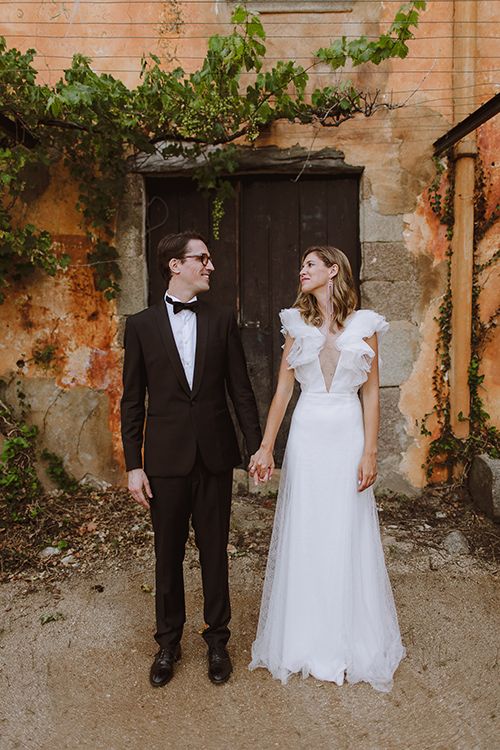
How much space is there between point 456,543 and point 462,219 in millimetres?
2320

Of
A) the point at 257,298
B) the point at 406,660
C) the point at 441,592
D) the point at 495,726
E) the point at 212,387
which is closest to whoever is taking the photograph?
the point at 495,726

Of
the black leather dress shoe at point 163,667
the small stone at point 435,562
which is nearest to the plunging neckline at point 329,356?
the black leather dress shoe at point 163,667

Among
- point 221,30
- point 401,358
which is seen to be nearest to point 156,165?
point 221,30

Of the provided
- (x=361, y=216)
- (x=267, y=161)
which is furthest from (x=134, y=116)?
(x=361, y=216)

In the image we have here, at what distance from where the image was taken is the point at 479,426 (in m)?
4.35

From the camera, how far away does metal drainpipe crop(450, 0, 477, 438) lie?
13.5 ft

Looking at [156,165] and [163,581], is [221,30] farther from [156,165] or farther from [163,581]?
[163,581]

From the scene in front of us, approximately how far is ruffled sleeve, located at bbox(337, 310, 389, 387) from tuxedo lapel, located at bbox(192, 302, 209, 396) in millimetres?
580

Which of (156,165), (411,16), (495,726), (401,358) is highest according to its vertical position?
(411,16)

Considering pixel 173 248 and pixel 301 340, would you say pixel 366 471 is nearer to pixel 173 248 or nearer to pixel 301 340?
pixel 301 340

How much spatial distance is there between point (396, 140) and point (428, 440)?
7.51 feet

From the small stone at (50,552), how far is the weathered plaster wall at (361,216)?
0.85m

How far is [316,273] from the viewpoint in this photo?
2.49m

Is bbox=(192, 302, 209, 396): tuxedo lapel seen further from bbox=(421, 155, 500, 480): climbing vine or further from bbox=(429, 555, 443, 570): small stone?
bbox=(421, 155, 500, 480): climbing vine
